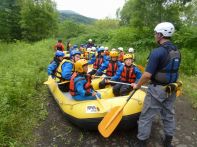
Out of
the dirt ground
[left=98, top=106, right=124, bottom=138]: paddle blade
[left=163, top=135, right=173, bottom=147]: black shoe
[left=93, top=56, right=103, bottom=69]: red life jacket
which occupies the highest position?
[left=93, top=56, right=103, bottom=69]: red life jacket

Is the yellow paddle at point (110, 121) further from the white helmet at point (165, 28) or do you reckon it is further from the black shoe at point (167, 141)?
the white helmet at point (165, 28)

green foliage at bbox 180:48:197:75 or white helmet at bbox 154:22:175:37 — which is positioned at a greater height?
white helmet at bbox 154:22:175:37

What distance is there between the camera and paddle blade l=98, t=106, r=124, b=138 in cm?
433

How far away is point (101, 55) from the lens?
9406 millimetres

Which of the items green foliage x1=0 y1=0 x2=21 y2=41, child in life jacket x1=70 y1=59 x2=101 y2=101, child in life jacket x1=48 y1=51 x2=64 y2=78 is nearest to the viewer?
child in life jacket x1=70 y1=59 x2=101 y2=101

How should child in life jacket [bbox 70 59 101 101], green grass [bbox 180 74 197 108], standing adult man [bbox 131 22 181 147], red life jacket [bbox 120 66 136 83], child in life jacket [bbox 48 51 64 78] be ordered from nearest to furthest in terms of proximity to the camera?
standing adult man [bbox 131 22 181 147]
child in life jacket [bbox 70 59 101 101]
red life jacket [bbox 120 66 136 83]
green grass [bbox 180 74 197 108]
child in life jacket [bbox 48 51 64 78]

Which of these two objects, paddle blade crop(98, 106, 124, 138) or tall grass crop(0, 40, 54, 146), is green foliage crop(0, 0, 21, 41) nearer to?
tall grass crop(0, 40, 54, 146)

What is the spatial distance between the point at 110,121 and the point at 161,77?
1183mm

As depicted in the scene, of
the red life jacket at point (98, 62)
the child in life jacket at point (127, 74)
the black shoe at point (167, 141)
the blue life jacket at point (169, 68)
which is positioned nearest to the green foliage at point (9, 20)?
the red life jacket at point (98, 62)

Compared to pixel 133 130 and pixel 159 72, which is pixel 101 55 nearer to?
pixel 133 130

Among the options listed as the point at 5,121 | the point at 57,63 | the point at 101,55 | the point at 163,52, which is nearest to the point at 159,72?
the point at 163,52

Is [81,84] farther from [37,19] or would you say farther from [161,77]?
[37,19]

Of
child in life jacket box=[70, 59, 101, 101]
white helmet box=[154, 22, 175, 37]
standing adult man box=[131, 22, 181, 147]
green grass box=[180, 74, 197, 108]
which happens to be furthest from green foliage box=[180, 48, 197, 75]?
white helmet box=[154, 22, 175, 37]

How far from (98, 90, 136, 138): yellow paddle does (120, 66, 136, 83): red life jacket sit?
5.66ft
